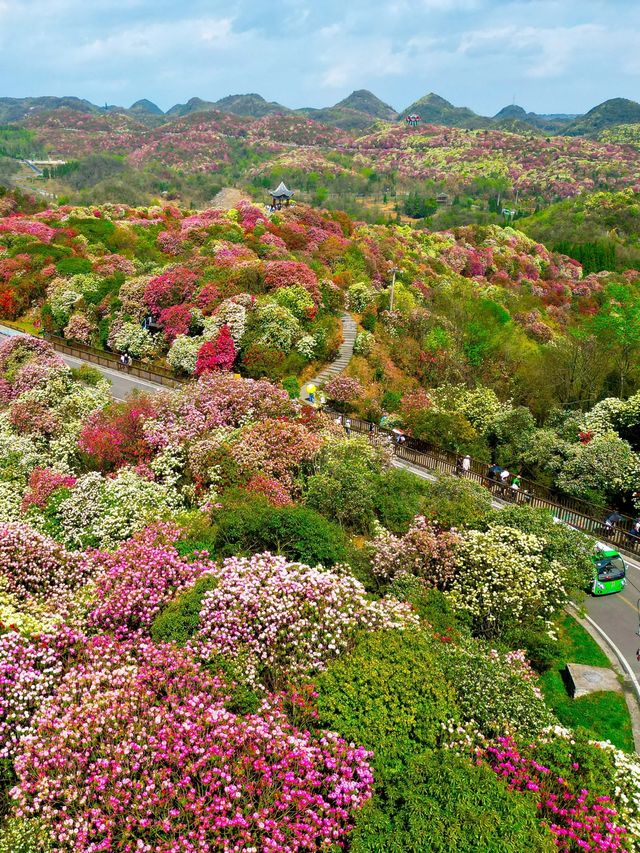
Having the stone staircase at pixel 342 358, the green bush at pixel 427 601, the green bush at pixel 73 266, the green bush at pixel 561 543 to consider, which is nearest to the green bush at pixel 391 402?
the stone staircase at pixel 342 358

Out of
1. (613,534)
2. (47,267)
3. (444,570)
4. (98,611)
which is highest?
(47,267)

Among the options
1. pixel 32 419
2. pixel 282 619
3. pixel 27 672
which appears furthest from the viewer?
pixel 32 419

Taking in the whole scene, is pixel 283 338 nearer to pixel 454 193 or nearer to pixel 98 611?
pixel 98 611

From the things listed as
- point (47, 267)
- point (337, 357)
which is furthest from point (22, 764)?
point (47, 267)

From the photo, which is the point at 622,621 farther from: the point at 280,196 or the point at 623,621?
the point at 280,196

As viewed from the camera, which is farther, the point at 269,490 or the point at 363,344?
the point at 363,344

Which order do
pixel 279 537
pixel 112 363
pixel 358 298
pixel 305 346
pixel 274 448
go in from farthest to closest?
1. pixel 358 298
2. pixel 112 363
3. pixel 305 346
4. pixel 274 448
5. pixel 279 537

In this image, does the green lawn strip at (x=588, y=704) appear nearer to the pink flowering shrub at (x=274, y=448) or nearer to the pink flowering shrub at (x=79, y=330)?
the pink flowering shrub at (x=274, y=448)

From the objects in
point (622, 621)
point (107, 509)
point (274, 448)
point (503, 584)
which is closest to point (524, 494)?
point (622, 621)
